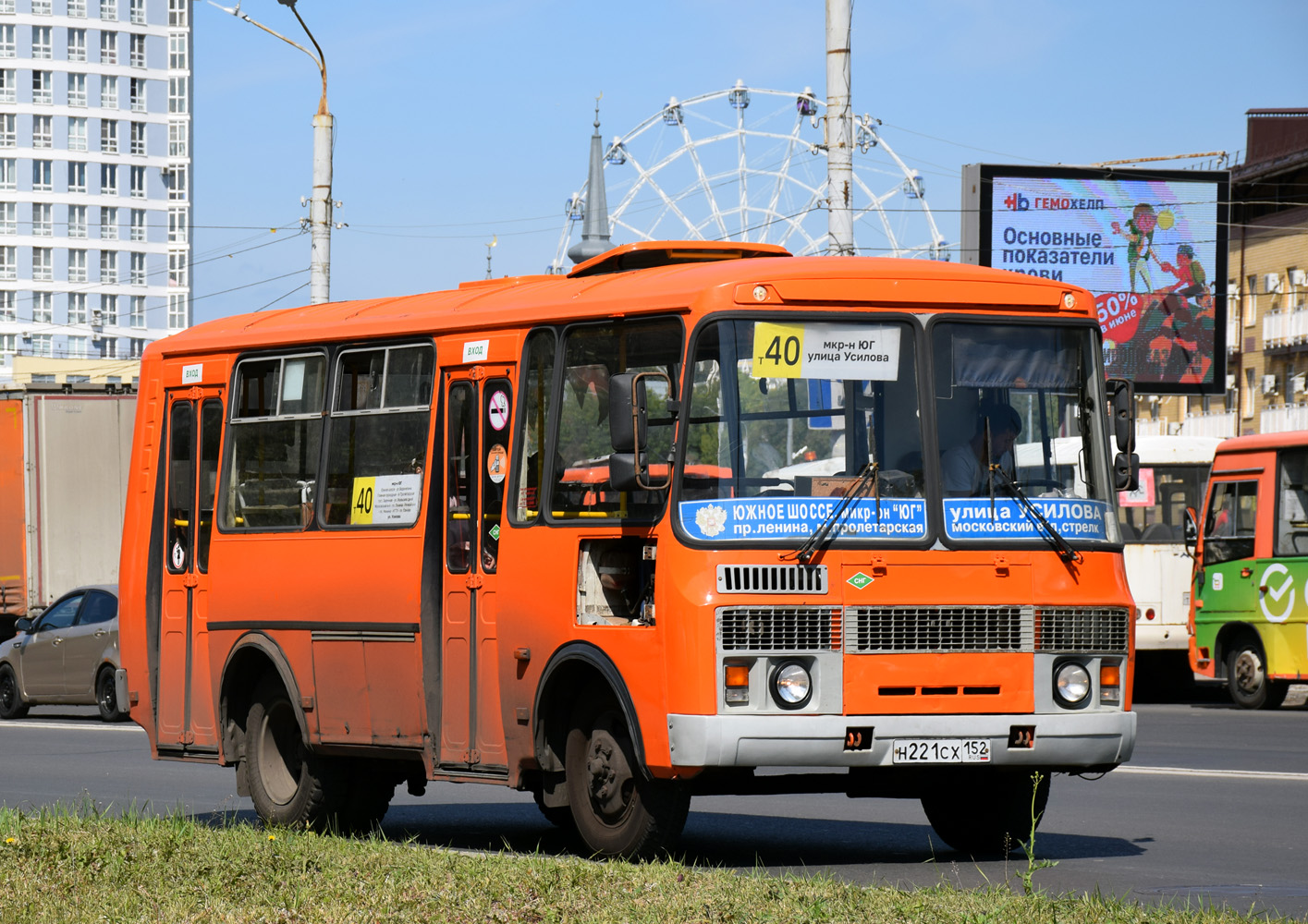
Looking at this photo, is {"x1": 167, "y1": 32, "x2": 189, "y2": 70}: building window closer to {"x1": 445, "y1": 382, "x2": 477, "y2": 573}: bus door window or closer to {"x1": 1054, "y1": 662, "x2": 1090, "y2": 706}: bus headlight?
{"x1": 445, "y1": 382, "x2": 477, "y2": 573}: bus door window

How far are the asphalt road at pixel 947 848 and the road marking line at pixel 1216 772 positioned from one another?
0.02m

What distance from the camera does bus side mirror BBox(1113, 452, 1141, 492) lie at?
10.4 meters

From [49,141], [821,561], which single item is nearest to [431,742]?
[821,561]

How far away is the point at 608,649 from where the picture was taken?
10.0 m

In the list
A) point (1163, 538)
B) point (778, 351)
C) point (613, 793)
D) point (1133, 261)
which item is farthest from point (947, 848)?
point (1133, 261)

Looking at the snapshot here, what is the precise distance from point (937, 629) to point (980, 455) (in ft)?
2.86

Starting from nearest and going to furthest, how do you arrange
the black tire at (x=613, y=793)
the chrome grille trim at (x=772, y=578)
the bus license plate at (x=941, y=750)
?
the chrome grille trim at (x=772, y=578) < the bus license plate at (x=941, y=750) < the black tire at (x=613, y=793)

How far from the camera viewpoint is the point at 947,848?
11391 mm

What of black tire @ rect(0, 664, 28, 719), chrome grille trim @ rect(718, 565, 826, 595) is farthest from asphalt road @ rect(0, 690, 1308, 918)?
black tire @ rect(0, 664, 28, 719)

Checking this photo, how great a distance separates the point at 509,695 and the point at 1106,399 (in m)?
3.27

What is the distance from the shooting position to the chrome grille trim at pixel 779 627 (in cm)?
955

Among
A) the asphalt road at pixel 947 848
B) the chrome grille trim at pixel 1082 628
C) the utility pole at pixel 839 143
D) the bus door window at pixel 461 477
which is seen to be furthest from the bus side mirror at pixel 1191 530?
the bus door window at pixel 461 477

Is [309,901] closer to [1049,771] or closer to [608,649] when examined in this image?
[608,649]

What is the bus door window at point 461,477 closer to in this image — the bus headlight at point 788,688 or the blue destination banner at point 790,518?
the blue destination banner at point 790,518
